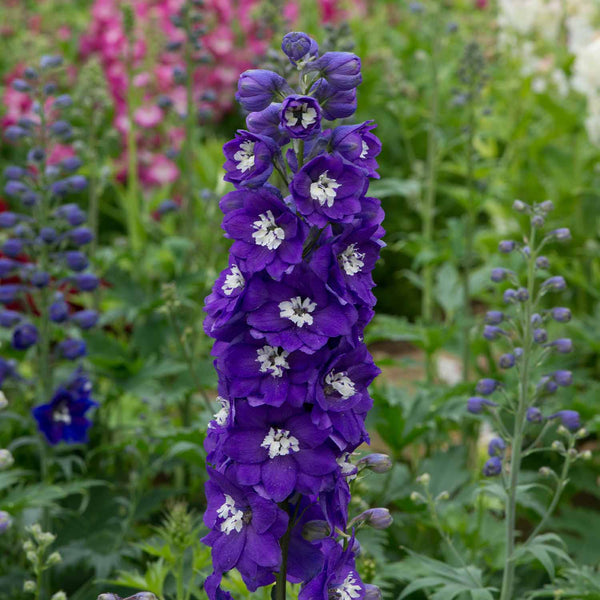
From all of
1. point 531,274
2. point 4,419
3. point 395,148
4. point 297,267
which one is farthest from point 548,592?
point 395,148

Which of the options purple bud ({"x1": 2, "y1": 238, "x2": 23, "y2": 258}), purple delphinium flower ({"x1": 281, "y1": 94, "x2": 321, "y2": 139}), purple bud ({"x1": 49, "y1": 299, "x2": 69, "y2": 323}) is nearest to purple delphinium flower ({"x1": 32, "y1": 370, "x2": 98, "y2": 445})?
→ purple bud ({"x1": 49, "y1": 299, "x2": 69, "y2": 323})

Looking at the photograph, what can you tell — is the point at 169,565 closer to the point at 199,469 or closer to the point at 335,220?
the point at 199,469

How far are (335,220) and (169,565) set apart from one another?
1480 mm

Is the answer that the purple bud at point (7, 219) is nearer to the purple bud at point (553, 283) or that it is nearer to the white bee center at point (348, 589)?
the purple bud at point (553, 283)

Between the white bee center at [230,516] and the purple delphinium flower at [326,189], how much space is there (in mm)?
620

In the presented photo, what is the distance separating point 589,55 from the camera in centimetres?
534

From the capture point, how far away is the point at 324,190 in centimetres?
183

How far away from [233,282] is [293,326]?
17 centimetres

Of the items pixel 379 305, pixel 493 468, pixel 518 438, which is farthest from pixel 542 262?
pixel 379 305

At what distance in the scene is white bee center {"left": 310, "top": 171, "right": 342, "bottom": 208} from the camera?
1.82 meters

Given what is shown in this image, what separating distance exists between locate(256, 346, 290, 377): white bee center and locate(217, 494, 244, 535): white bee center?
12.0 inches

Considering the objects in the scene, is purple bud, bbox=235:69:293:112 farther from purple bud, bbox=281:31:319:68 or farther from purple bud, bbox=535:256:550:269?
purple bud, bbox=535:256:550:269

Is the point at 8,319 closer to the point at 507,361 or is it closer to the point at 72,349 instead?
the point at 72,349

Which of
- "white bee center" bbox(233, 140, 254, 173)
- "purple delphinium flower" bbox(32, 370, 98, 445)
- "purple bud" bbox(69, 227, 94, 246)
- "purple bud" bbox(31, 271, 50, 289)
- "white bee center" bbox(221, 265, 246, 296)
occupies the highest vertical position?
"white bee center" bbox(233, 140, 254, 173)
